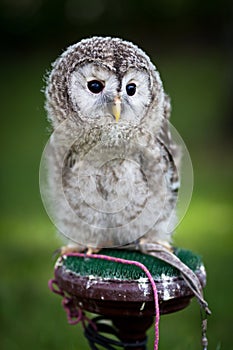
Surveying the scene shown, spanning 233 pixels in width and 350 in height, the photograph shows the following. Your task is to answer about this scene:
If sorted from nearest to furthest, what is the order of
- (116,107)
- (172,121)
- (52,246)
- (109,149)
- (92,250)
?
(116,107)
(109,149)
(92,250)
(52,246)
(172,121)

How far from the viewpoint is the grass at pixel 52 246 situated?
8.39 feet

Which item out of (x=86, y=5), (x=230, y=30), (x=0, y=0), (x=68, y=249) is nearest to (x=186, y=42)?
(x=86, y=5)

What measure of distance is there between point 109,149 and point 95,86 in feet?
0.72

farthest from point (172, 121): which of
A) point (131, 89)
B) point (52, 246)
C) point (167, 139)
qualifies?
point (131, 89)

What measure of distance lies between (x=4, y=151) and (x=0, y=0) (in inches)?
189

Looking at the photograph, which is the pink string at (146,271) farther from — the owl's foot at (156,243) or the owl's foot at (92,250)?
the owl's foot at (156,243)

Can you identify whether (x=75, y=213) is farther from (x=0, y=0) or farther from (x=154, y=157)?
(x=0, y=0)

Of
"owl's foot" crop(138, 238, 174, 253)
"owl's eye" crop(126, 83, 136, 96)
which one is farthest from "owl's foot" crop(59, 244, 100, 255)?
"owl's eye" crop(126, 83, 136, 96)

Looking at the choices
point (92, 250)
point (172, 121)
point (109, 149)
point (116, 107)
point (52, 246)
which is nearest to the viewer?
point (116, 107)

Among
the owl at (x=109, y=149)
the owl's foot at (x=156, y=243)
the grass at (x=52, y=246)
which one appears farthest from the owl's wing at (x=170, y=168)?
the grass at (x=52, y=246)

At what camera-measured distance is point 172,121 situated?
8.55 metres

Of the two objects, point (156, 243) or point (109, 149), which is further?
point (156, 243)

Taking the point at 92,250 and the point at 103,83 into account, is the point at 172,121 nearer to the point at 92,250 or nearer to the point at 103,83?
the point at 92,250

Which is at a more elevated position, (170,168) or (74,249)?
(170,168)
